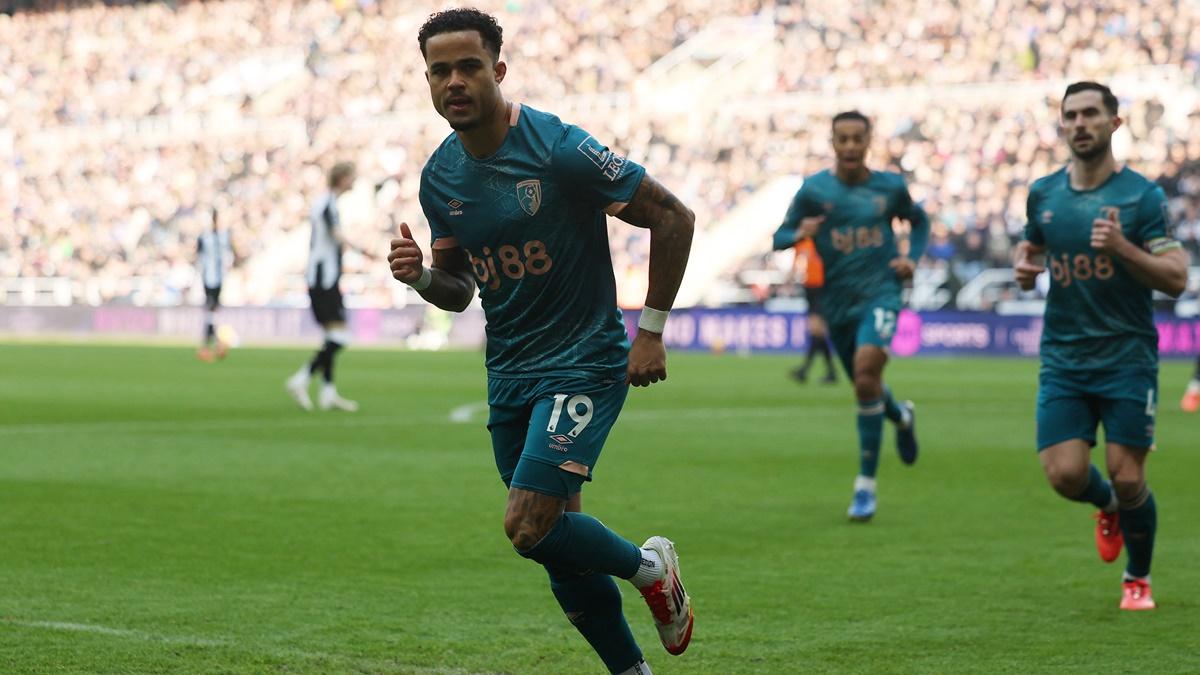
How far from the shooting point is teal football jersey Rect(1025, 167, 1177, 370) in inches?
266

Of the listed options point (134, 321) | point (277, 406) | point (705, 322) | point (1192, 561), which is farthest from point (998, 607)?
point (134, 321)

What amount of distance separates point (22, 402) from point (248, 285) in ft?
84.4

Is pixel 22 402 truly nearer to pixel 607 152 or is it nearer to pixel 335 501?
pixel 335 501

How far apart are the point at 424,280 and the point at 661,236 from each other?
0.75 meters

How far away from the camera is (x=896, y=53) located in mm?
37625

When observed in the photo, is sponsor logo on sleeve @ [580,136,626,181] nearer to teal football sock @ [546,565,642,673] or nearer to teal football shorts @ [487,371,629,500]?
teal football shorts @ [487,371,629,500]

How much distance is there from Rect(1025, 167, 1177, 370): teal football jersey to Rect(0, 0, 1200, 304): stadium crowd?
81.5ft

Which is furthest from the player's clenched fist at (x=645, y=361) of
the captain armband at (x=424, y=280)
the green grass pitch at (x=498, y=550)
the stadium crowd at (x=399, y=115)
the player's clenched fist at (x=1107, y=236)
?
the stadium crowd at (x=399, y=115)

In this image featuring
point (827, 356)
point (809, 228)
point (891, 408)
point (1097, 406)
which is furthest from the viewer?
point (827, 356)

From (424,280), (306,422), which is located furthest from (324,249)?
(424,280)

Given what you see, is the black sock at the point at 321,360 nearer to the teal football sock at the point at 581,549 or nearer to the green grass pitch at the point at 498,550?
the green grass pitch at the point at 498,550

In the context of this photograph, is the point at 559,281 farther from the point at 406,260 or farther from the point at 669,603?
the point at 669,603

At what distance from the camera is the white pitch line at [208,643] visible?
5387 millimetres

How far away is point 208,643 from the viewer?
5660 mm
